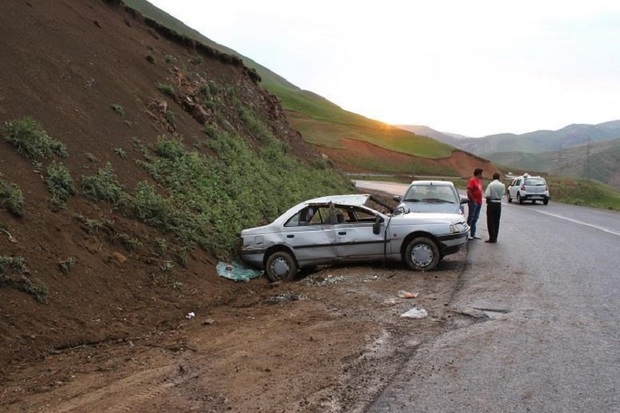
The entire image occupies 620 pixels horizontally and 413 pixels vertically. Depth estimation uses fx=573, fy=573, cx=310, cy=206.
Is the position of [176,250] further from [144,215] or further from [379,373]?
[379,373]

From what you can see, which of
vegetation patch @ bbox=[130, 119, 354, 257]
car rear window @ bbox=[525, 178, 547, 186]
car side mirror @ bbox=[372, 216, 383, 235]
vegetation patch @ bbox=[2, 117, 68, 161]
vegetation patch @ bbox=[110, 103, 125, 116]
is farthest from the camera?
car rear window @ bbox=[525, 178, 547, 186]

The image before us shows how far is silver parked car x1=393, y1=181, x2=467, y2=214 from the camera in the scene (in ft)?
46.7

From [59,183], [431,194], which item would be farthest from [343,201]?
[59,183]

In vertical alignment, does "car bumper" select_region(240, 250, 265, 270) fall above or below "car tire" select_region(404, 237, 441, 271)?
below

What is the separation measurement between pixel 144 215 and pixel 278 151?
13124mm

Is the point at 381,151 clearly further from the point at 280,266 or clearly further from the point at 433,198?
the point at 280,266

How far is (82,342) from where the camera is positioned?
648 centimetres

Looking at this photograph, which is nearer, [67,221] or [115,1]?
[67,221]

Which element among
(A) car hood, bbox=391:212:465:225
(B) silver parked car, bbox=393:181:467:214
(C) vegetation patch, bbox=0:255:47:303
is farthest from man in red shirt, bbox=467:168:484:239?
(C) vegetation patch, bbox=0:255:47:303

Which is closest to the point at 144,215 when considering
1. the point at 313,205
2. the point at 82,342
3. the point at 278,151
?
the point at 313,205

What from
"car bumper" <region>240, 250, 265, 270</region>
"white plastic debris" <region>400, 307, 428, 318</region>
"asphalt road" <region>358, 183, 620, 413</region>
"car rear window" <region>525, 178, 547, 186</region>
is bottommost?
"car bumper" <region>240, 250, 265, 270</region>

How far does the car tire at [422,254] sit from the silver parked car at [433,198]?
3.82m

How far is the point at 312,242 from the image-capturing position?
35.4ft

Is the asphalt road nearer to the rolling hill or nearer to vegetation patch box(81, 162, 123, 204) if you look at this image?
vegetation patch box(81, 162, 123, 204)
